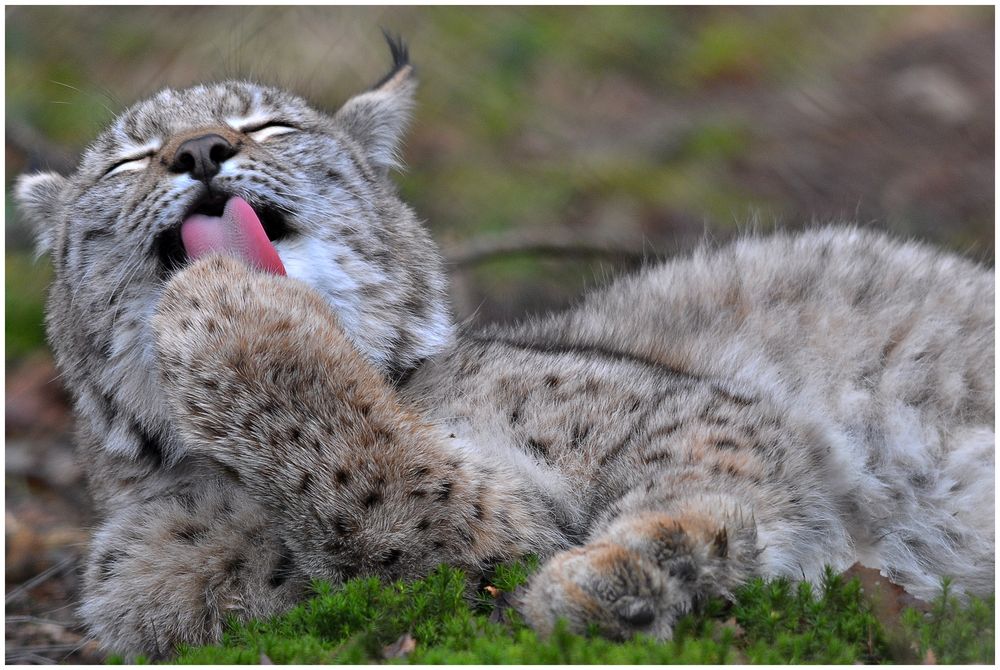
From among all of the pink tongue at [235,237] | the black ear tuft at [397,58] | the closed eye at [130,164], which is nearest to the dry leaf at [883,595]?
the pink tongue at [235,237]

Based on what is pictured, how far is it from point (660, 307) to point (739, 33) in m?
8.39

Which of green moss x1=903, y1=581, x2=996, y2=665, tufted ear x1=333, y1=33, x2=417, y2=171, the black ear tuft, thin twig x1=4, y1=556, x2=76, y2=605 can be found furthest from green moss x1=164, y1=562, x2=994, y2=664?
the black ear tuft

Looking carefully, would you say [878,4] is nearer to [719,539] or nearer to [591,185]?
[591,185]

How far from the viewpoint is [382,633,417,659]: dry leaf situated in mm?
3277

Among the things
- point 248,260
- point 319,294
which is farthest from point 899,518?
point 248,260

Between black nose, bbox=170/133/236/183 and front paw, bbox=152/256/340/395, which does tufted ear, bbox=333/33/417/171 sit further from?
front paw, bbox=152/256/340/395

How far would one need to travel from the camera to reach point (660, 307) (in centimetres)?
504

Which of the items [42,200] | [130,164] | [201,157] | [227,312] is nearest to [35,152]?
[42,200]

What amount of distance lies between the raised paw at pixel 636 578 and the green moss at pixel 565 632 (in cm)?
5

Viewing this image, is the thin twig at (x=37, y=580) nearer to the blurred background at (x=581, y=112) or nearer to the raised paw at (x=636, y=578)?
the blurred background at (x=581, y=112)

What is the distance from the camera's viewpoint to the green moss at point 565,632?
3.03 metres

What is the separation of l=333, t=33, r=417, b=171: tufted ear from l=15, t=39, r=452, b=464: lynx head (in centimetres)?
21

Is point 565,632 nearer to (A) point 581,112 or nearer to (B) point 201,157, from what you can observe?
(B) point 201,157

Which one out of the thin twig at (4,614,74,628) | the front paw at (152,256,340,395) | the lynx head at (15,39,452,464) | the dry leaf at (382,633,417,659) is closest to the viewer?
the dry leaf at (382,633,417,659)
